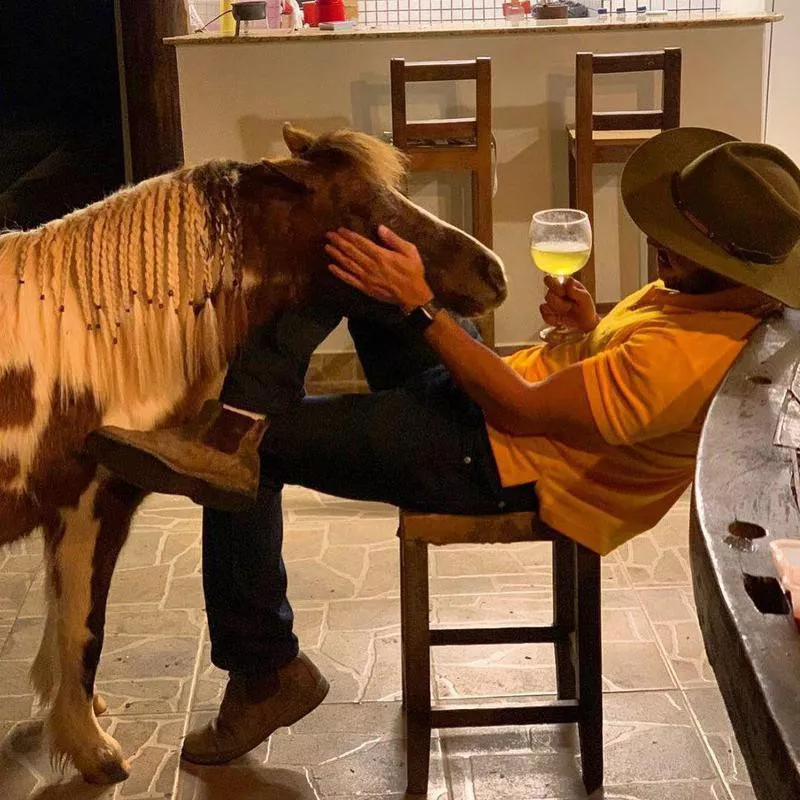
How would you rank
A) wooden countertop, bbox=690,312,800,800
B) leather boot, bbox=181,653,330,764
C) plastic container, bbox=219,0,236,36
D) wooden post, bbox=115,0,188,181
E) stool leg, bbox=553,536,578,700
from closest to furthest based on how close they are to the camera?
1. wooden countertop, bbox=690,312,800,800
2. leather boot, bbox=181,653,330,764
3. stool leg, bbox=553,536,578,700
4. plastic container, bbox=219,0,236,36
5. wooden post, bbox=115,0,188,181

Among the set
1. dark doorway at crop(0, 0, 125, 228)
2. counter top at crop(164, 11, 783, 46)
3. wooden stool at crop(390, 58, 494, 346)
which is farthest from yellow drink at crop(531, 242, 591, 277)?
dark doorway at crop(0, 0, 125, 228)

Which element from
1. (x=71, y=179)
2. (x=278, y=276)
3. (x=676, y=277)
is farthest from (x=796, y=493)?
(x=71, y=179)

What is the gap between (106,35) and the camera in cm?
545

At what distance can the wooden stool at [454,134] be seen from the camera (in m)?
3.62

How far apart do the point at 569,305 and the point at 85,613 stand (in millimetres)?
988

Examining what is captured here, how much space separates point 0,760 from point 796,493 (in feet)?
5.40

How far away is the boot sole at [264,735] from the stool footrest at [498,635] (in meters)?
0.23

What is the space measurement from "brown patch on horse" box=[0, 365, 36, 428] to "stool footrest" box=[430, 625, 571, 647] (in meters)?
0.86

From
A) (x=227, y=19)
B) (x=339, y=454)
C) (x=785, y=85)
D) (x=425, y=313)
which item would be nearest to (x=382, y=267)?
(x=425, y=313)

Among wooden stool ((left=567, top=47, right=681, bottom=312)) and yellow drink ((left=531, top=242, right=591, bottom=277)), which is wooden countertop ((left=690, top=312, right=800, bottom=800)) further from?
wooden stool ((left=567, top=47, right=681, bottom=312))

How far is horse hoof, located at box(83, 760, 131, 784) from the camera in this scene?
80.7 inches

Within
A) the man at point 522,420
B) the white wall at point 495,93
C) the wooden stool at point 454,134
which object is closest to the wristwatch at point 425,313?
the man at point 522,420

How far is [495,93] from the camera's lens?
4.02m

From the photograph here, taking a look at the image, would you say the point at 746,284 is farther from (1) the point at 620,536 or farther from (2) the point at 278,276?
(2) the point at 278,276
